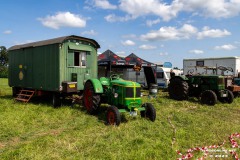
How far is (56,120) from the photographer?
7.40 meters

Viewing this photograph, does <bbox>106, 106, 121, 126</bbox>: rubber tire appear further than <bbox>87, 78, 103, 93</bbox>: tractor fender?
No

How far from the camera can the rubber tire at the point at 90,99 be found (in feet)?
25.4

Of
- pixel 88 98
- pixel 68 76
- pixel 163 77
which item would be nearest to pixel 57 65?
pixel 68 76

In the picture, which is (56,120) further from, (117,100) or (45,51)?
(45,51)

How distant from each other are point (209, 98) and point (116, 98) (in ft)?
18.3

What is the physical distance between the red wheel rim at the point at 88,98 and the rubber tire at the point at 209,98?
5826mm

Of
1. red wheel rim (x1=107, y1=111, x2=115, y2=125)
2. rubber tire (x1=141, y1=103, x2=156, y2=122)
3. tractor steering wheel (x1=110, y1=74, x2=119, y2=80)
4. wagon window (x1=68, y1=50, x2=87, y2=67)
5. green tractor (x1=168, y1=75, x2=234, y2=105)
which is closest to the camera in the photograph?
red wheel rim (x1=107, y1=111, x2=115, y2=125)

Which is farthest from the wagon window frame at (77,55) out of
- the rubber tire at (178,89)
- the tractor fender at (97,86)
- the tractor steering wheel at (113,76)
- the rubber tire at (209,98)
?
the rubber tire at (209,98)

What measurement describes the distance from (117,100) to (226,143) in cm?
333

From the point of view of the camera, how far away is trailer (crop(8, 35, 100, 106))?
930cm

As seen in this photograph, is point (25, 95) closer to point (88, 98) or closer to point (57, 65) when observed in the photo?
point (57, 65)

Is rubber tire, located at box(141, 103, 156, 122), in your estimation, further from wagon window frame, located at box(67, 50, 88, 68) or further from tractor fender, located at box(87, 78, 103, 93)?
wagon window frame, located at box(67, 50, 88, 68)

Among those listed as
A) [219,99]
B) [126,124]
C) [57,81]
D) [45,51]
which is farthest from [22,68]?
[219,99]

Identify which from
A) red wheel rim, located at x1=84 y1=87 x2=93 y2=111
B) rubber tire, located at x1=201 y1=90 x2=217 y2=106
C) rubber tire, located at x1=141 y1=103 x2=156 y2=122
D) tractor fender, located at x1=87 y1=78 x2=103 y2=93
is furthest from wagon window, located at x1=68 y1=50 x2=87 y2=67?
rubber tire, located at x1=201 y1=90 x2=217 y2=106
